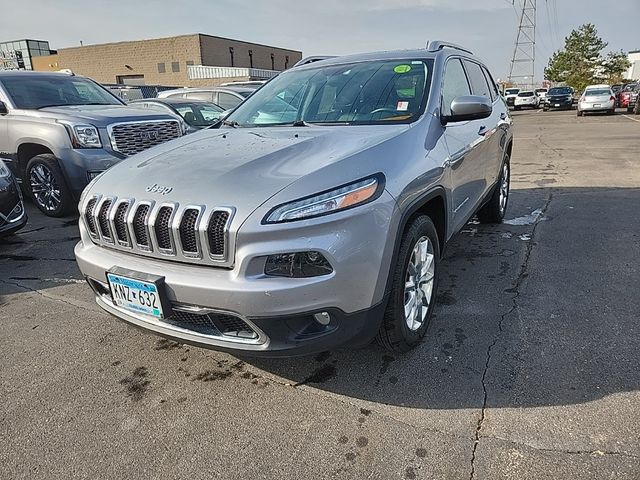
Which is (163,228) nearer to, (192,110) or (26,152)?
(26,152)

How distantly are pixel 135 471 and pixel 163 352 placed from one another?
98 cm

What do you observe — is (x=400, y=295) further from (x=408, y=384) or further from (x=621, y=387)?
(x=621, y=387)

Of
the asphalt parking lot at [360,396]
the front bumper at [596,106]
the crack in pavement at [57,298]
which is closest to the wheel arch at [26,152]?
the crack in pavement at [57,298]

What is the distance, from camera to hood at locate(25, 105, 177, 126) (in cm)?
598

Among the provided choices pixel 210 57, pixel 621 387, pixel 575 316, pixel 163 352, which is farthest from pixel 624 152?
pixel 210 57

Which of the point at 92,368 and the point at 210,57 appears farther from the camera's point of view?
the point at 210,57

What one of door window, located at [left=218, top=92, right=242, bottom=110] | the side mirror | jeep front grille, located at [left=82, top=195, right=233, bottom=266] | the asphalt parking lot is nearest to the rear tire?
the asphalt parking lot

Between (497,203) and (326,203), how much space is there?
3765mm

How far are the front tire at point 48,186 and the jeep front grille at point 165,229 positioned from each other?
4031 mm

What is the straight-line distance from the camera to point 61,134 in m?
5.89

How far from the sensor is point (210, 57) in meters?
44.8

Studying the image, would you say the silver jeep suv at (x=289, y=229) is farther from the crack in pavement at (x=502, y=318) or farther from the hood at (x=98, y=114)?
the hood at (x=98, y=114)

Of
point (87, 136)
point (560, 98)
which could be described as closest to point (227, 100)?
point (87, 136)

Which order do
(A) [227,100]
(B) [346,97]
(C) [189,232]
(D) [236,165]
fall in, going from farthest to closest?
(A) [227,100], (B) [346,97], (D) [236,165], (C) [189,232]
